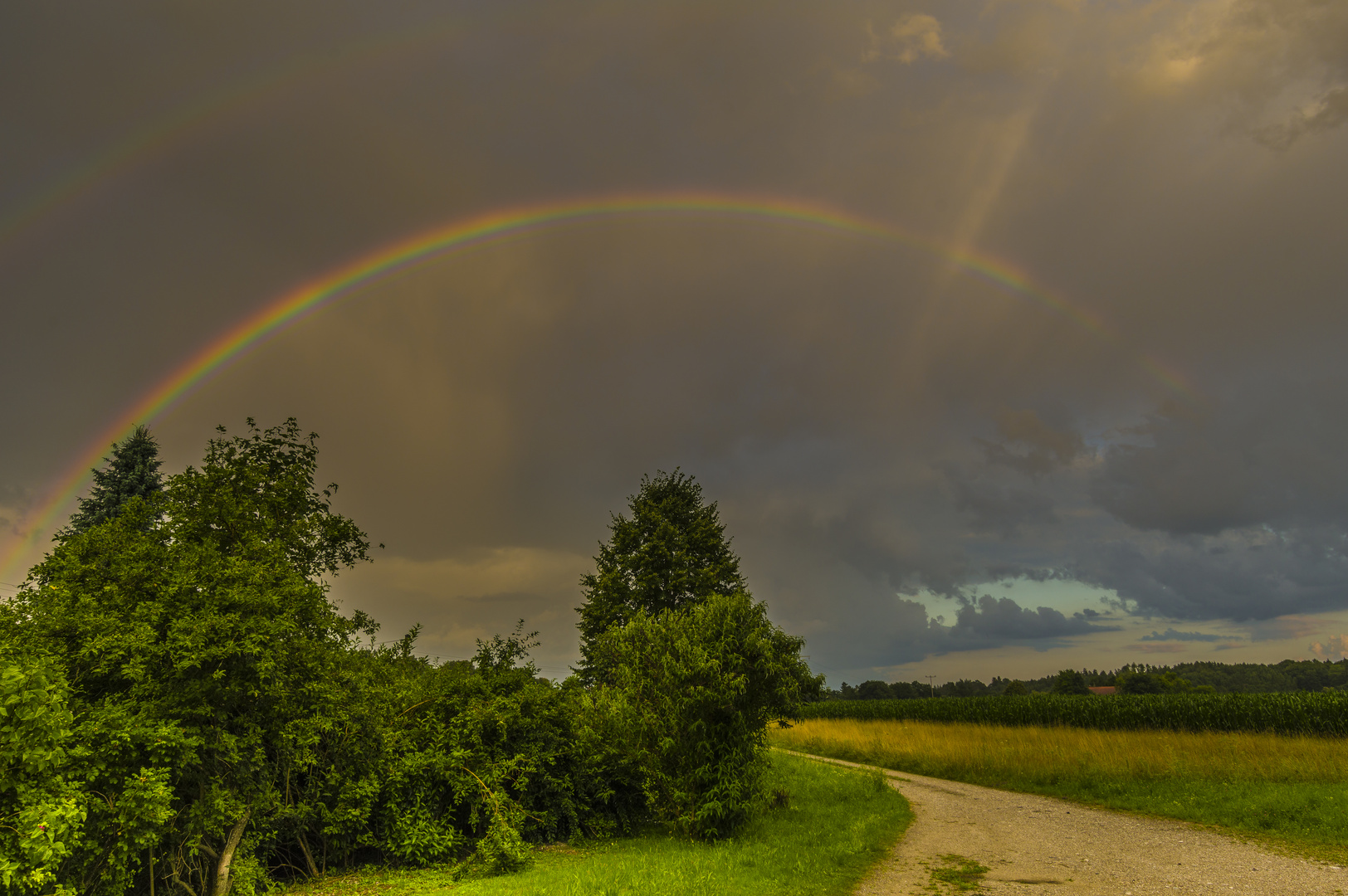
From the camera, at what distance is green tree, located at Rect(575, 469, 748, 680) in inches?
1344

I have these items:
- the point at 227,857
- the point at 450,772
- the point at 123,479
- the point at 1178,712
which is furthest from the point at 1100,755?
the point at 123,479

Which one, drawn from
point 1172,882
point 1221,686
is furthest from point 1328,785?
point 1221,686

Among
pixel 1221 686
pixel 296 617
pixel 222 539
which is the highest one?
pixel 222 539

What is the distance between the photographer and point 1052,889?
382 inches

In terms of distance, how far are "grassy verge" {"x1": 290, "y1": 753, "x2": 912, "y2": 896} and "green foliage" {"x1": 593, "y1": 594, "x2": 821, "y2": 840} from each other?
2.69 feet

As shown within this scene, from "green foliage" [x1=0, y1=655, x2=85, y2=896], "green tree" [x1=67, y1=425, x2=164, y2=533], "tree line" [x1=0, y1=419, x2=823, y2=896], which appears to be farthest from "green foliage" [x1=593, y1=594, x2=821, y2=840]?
"green tree" [x1=67, y1=425, x2=164, y2=533]

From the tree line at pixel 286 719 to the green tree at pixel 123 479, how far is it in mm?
31074

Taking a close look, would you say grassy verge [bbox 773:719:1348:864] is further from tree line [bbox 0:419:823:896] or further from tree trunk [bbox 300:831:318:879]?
tree trunk [bbox 300:831:318:879]

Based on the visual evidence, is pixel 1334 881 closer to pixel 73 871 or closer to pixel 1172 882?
pixel 1172 882

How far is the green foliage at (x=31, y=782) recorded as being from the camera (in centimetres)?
654

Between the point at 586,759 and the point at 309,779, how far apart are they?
5567 mm

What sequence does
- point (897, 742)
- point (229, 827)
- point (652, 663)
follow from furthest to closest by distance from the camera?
1. point (897, 742)
2. point (652, 663)
3. point (229, 827)

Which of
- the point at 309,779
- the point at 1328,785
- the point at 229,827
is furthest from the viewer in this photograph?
the point at 1328,785

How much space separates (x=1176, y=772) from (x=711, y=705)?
49.8 ft
